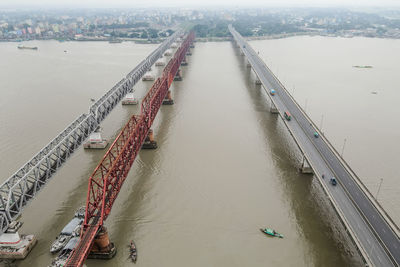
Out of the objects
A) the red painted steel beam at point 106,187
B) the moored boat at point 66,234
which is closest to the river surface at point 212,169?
the moored boat at point 66,234

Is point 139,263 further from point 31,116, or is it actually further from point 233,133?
point 31,116

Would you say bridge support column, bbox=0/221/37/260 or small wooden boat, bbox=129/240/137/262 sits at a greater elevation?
bridge support column, bbox=0/221/37/260

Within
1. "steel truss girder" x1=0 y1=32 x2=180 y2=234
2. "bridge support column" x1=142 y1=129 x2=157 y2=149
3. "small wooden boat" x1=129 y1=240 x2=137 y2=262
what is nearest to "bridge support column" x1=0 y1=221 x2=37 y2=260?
"steel truss girder" x1=0 y1=32 x2=180 y2=234

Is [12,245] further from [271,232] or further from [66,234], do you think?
[271,232]

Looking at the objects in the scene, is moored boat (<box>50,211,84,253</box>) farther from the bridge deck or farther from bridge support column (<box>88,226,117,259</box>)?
the bridge deck

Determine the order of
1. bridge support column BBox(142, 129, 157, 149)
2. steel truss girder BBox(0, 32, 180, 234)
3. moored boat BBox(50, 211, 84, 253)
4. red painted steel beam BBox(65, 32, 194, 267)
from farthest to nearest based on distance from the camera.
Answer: bridge support column BBox(142, 129, 157, 149), moored boat BBox(50, 211, 84, 253), steel truss girder BBox(0, 32, 180, 234), red painted steel beam BBox(65, 32, 194, 267)

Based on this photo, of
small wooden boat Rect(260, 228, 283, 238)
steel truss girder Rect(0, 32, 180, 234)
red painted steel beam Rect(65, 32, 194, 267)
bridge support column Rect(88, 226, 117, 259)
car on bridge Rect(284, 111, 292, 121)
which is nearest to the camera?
red painted steel beam Rect(65, 32, 194, 267)

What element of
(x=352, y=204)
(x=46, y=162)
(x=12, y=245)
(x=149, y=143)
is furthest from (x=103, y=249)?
(x=352, y=204)
